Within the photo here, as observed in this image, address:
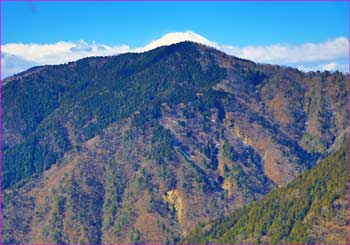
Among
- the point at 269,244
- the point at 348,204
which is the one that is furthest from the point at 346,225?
the point at 269,244

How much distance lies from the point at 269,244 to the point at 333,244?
1762 cm

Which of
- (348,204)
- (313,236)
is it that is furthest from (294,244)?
(348,204)

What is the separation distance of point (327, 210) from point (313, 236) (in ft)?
33.5

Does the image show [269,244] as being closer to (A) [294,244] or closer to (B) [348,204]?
(A) [294,244]

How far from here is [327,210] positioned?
653 ft

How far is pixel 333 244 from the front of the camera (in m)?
188

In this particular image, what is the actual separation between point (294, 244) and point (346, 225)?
13.9 m

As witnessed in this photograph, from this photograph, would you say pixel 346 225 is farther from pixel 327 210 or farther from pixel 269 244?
pixel 269 244

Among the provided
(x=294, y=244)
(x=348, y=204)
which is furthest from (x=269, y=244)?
(x=348, y=204)

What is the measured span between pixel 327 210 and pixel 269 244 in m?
17.2

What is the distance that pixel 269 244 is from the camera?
198375 mm

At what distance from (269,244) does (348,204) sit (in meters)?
22.5

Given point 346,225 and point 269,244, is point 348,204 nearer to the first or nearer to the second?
point 346,225

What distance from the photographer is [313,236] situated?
192000 mm
